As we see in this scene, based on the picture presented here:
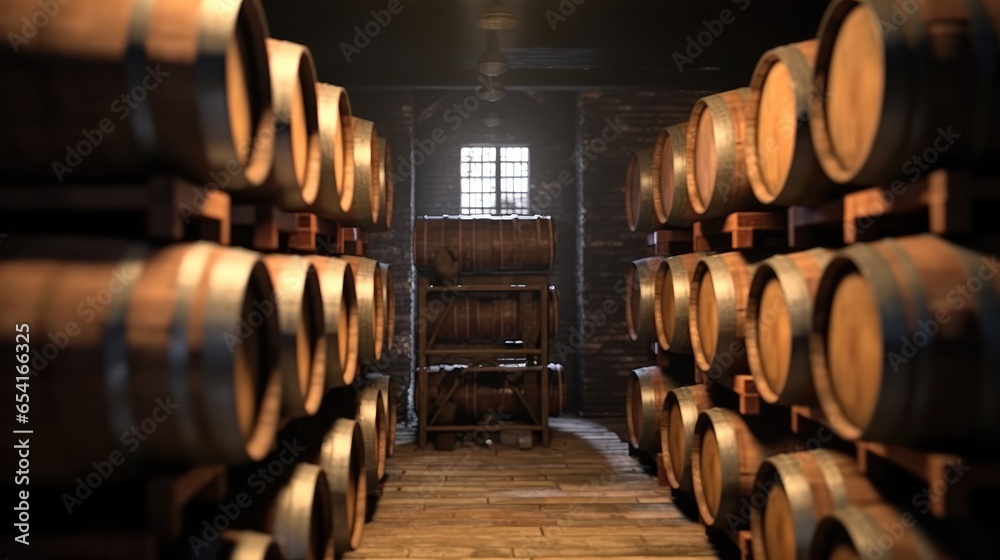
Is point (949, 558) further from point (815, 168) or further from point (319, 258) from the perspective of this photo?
point (319, 258)

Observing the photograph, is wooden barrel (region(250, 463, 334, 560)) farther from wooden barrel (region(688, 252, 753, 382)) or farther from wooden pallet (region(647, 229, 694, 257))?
wooden pallet (region(647, 229, 694, 257))

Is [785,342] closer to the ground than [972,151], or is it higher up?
closer to the ground

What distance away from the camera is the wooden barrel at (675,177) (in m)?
5.25

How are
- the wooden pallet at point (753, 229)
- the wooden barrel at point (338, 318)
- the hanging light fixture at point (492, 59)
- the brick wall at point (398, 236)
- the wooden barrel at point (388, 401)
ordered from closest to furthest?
the wooden barrel at point (338, 318) → the wooden pallet at point (753, 229) → the wooden barrel at point (388, 401) → the hanging light fixture at point (492, 59) → the brick wall at point (398, 236)

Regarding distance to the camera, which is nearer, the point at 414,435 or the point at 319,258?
the point at 319,258

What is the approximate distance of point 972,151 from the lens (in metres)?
2.31

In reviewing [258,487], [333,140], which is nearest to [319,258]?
[333,140]

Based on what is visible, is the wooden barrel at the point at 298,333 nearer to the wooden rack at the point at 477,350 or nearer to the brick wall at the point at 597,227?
the wooden rack at the point at 477,350

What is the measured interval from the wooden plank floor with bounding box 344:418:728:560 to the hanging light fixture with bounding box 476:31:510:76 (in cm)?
358

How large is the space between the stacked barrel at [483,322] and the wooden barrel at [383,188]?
4.44 feet

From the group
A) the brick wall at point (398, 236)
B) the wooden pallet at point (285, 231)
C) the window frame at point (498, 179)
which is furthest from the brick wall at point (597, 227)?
the wooden pallet at point (285, 231)

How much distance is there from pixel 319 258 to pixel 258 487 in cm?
132

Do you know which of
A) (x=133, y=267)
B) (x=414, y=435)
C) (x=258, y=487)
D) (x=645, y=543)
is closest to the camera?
(x=133, y=267)

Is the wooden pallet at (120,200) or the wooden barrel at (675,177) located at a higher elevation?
the wooden barrel at (675,177)
